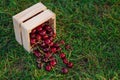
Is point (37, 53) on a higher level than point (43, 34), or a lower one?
lower

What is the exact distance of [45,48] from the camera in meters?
3.73

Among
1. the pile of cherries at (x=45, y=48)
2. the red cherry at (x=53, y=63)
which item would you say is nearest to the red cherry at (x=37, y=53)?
the pile of cherries at (x=45, y=48)

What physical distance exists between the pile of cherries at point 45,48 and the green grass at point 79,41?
0.06 m

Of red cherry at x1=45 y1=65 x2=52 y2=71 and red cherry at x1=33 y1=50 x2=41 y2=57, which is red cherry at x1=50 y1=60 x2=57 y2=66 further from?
red cherry at x1=33 y1=50 x2=41 y2=57

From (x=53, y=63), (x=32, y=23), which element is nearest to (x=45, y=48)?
(x=53, y=63)

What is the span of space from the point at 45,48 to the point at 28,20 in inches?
13.4

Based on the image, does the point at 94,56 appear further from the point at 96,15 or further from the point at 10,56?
the point at 10,56

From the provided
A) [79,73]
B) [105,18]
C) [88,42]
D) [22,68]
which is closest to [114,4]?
[105,18]

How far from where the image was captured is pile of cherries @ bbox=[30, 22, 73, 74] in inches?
145

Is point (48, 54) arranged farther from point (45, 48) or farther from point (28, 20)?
point (28, 20)

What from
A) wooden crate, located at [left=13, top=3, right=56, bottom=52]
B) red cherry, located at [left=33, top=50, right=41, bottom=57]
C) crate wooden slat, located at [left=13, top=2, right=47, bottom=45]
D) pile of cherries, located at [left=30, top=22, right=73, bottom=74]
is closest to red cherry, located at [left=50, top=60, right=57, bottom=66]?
pile of cherries, located at [left=30, top=22, right=73, bottom=74]

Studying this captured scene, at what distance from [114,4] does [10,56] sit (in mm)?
1301

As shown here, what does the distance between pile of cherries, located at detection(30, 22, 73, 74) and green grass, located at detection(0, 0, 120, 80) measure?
0.20ft

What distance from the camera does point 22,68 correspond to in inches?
146
